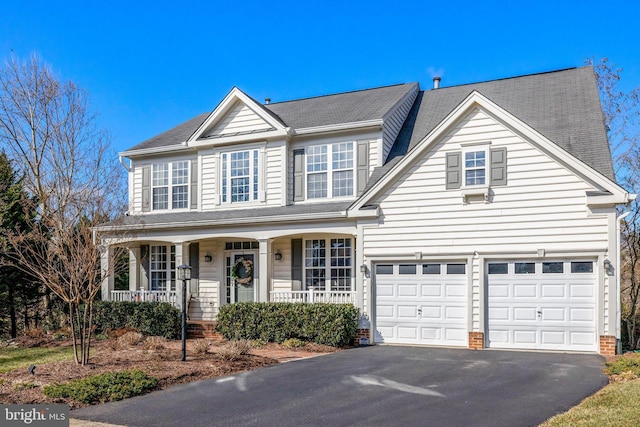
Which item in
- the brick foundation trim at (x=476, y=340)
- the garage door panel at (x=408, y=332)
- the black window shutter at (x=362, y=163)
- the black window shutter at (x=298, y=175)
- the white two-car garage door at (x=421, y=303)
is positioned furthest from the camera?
the black window shutter at (x=298, y=175)

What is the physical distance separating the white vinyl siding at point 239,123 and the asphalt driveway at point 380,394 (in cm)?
880

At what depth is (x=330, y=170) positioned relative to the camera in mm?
17547

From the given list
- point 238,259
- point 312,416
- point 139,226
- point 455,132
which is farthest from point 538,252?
point 139,226

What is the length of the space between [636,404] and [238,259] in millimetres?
13213

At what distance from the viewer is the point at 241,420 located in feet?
25.4

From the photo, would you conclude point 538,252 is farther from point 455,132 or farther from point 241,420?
point 241,420

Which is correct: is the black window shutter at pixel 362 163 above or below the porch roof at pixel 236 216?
above

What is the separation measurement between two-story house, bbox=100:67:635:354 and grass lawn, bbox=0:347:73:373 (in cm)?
348

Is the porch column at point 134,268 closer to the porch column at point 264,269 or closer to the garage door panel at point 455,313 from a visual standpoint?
the porch column at point 264,269

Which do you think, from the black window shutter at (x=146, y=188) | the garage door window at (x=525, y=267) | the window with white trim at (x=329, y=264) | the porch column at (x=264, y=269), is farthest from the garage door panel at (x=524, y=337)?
the black window shutter at (x=146, y=188)

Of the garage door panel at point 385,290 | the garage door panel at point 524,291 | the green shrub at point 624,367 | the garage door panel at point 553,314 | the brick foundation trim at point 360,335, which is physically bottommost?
the brick foundation trim at point 360,335

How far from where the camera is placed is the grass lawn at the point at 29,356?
523 inches

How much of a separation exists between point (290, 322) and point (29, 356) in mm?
6674

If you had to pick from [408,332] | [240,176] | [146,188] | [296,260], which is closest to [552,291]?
[408,332]
